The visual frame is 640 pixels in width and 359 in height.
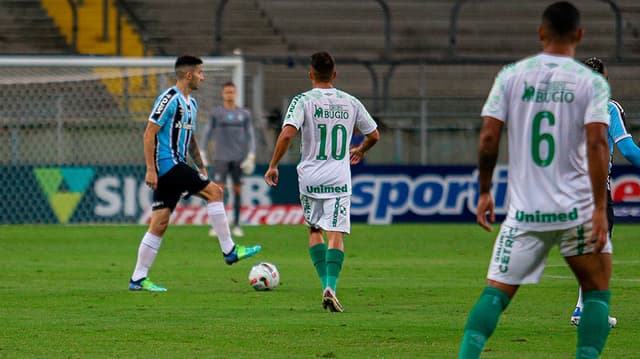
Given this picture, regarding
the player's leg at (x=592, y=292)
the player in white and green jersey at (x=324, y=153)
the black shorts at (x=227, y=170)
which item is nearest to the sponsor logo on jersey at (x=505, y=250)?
the player's leg at (x=592, y=292)

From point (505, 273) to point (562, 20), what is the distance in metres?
1.28

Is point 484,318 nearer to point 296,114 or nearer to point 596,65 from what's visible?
point 596,65

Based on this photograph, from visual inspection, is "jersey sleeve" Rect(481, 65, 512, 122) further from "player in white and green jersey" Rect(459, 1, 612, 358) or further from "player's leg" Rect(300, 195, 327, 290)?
"player's leg" Rect(300, 195, 327, 290)

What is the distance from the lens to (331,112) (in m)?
10.5

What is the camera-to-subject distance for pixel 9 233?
2014cm

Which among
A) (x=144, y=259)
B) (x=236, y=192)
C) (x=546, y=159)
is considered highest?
(x=546, y=159)

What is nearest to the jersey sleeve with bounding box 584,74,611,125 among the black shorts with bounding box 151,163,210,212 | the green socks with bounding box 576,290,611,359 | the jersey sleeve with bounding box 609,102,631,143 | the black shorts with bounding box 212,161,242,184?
the green socks with bounding box 576,290,611,359

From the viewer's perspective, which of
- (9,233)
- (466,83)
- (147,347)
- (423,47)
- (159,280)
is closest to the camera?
(147,347)

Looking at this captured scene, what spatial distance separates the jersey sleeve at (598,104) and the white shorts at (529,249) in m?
0.53

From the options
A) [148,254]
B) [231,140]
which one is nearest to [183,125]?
[148,254]

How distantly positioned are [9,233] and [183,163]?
29.2ft

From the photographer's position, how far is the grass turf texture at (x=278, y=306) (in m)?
8.16

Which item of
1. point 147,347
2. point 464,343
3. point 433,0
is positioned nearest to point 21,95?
point 433,0

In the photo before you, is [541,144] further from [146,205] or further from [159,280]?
[146,205]
